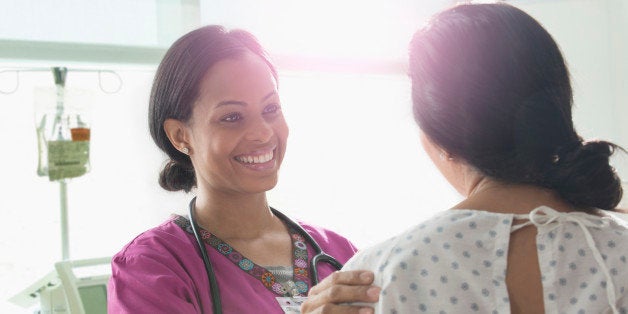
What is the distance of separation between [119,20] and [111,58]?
0.15m

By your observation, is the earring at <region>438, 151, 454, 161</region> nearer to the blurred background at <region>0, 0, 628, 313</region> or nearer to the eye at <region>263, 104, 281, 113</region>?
the eye at <region>263, 104, 281, 113</region>

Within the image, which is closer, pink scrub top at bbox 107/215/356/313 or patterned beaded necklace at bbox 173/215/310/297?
pink scrub top at bbox 107/215/356/313

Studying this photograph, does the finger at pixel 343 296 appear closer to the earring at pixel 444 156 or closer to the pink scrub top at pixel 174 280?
the earring at pixel 444 156

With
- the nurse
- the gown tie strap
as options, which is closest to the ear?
the nurse

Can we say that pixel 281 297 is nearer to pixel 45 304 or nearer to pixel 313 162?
pixel 45 304

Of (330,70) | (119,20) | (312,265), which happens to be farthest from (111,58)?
(312,265)

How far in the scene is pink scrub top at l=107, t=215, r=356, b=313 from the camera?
1311 millimetres

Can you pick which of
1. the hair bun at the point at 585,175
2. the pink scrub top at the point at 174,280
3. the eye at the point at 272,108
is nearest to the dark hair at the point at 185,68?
the eye at the point at 272,108

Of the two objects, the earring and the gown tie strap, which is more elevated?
the earring

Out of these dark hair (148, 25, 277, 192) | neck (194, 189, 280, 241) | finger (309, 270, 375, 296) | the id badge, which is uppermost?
dark hair (148, 25, 277, 192)

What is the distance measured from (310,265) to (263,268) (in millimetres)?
116

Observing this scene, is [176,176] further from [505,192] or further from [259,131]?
[505,192]

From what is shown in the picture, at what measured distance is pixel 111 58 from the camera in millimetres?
2402

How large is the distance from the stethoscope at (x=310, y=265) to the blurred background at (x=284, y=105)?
→ 34.0 inches
